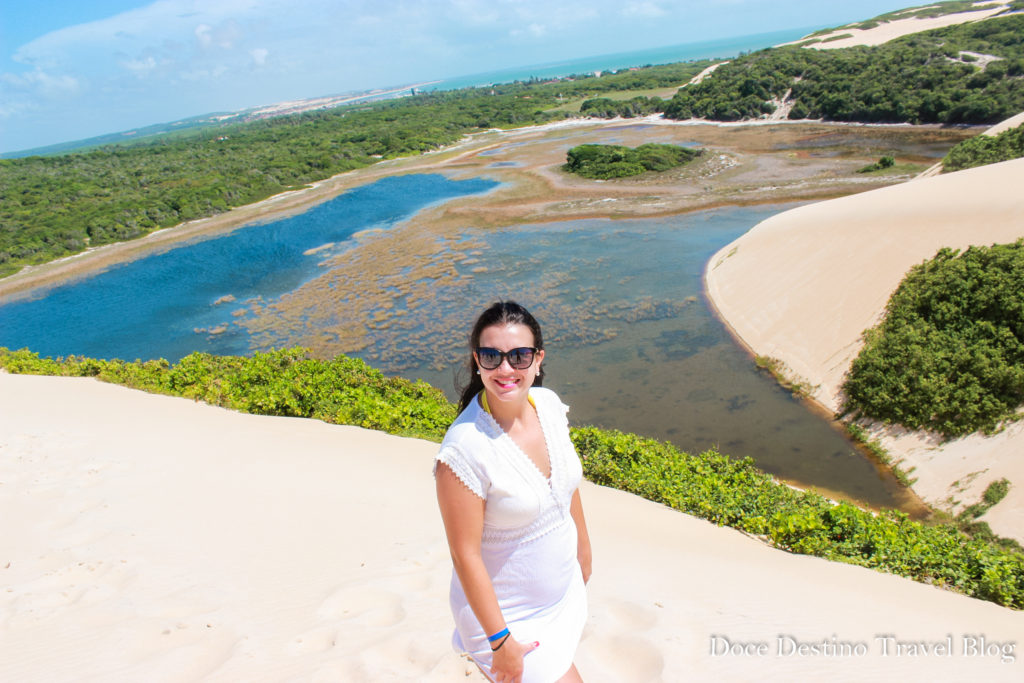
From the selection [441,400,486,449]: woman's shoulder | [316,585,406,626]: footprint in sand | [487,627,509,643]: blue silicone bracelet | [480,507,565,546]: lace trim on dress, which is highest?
[441,400,486,449]: woman's shoulder

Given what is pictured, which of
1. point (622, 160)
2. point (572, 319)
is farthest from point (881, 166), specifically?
point (572, 319)

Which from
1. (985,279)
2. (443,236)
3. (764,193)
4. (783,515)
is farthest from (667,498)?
(764,193)

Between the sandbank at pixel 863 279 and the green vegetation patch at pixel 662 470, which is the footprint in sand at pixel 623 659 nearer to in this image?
the green vegetation patch at pixel 662 470

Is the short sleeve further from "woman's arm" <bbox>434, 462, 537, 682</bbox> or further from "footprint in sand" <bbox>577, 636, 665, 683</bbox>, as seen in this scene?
"footprint in sand" <bbox>577, 636, 665, 683</bbox>

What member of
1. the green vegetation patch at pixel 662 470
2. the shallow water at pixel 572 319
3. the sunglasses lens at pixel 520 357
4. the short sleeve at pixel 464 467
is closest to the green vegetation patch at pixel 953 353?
the shallow water at pixel 572 319

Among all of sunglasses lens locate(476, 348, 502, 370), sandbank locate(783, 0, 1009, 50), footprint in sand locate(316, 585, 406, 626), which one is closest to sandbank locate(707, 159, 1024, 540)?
footprint in sand locate(316, 585, 406, 626)

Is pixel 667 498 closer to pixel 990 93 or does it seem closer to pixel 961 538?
pixel 961 538
